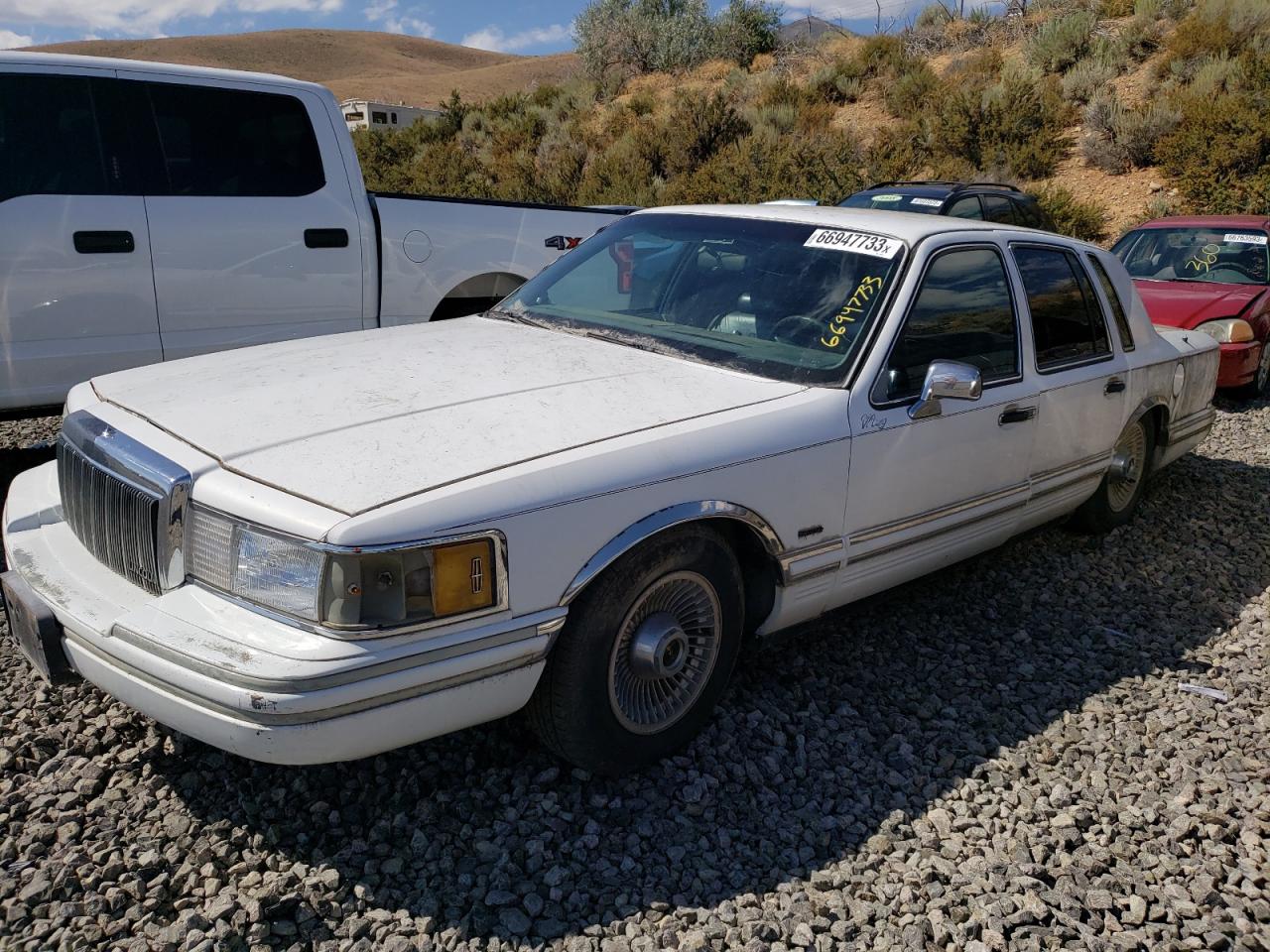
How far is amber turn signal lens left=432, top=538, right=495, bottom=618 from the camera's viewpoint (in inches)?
96.3

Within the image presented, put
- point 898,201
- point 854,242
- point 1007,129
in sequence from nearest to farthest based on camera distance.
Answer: point 854,242 → point 898,201 → point 1007,129

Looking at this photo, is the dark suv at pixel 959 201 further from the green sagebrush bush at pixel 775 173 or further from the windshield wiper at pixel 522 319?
the windshield wiper at pixel 522 319

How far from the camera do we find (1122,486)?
5.30 meters

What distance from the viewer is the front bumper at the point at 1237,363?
8.04 meters

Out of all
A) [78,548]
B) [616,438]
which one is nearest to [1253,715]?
[616,438]

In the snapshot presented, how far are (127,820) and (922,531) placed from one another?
2.67m

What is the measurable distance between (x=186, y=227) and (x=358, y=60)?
275ft

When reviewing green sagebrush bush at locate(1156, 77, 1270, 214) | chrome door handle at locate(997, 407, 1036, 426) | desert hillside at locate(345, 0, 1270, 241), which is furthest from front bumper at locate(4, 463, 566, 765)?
green sagebrush bush at locate(1156, 77, 1270, 214)

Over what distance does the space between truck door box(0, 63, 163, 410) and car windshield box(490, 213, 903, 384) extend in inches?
79.1

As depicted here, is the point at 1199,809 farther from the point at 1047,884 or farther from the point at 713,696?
the point at 713,696

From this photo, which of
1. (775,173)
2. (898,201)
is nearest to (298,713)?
(898,201)

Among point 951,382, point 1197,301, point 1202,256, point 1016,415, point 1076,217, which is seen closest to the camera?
point 951,382

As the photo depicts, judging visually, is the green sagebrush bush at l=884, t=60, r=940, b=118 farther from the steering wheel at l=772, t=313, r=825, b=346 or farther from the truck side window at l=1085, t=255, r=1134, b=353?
the steering wheel at l=772, t=313, r=825, b=346

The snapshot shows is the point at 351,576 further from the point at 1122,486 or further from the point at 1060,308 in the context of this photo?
the point at 1122,486
